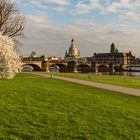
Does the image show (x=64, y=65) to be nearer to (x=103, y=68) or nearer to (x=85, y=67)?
(x=85, y=67)

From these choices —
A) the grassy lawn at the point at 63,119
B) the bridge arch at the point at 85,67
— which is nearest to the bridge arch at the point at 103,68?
the bridge arch at the point at 85,67

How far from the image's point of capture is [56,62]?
14062 centimetres

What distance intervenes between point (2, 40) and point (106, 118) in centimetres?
1945

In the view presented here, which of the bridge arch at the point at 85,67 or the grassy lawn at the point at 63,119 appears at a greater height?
the bridge arch at the point at 85,67

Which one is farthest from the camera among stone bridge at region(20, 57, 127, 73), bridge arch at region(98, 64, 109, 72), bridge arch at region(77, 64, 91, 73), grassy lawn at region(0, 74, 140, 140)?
bridge arch at region(98, 64, 109, 72)

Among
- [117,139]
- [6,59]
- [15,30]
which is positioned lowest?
[117,139]

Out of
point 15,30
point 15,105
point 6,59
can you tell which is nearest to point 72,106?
point 15,105

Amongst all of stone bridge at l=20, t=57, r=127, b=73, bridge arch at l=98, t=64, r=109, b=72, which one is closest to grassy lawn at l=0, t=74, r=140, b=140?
stone bridge at l=20, t=57, r=127, b=73

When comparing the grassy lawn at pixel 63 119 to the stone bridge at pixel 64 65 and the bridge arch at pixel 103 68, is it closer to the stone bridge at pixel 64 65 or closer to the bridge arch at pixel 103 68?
the stone bridge at pixel 64 65

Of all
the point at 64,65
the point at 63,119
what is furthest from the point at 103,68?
the point at 63,119

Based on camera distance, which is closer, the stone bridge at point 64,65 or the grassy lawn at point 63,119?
the grassy lawn at point 63,119

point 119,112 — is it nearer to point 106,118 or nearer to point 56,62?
point 106,118

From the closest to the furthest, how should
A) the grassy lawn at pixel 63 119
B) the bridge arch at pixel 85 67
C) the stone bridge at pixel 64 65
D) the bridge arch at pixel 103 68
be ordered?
1. the grassy lawn at pixel 63 119
2. the stone bridge at pixel 64 65
3. the bridge arch at pixel 85 67
4. the bridge arch at pixel 103 68

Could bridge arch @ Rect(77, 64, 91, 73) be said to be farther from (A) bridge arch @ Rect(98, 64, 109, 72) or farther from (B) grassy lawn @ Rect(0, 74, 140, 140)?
(B) grassy lawn @ Rect(0, 74, 140, 140)
